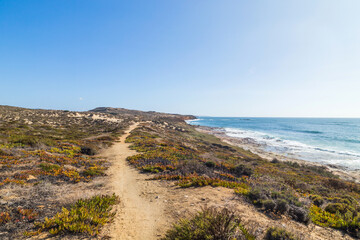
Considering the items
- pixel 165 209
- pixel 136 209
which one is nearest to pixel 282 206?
pixel 165 209

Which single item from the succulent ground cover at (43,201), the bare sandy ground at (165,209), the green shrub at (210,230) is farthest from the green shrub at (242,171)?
the succulent ground cover at (43,201)

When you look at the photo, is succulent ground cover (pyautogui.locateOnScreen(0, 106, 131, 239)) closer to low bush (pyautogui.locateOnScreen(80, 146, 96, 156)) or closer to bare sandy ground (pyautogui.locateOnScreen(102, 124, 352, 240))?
bare sandy ground (pyautogui.locateOnScreen(102, 124, 352, 240))

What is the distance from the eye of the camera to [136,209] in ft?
20.6

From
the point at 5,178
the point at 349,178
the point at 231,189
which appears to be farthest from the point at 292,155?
the point at 5,178

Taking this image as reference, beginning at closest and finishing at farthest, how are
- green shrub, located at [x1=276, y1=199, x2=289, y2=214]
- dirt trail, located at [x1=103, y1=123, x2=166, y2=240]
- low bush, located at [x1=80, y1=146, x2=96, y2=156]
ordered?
dirt trail, located at [x1=103, y1=123, x2=166, y2=240]
green shrub, located at [x1=276, y1=199, x2=289, y2=214]
low bush, located at [x1=80, y1=146, x2=96, y2=156]

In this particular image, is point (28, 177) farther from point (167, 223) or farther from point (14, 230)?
point (167, 223)

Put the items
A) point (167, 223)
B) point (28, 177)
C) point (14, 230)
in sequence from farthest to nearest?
point (28, 177), point (167, 223), point (14, 230)

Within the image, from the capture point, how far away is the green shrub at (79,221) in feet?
14.4

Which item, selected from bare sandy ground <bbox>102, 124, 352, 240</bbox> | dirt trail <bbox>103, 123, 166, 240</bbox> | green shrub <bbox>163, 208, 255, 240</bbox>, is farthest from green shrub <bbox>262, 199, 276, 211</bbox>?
dirt trail <bbox>103, 123, 166, 240</bbox>

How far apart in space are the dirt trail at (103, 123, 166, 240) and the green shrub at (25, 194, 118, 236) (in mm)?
448

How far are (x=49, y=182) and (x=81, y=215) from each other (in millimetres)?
5018

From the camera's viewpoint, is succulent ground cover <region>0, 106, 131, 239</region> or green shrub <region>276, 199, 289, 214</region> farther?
green shrub <region>276, 199, 289, 214</region>

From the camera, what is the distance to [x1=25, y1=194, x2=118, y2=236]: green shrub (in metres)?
4.38

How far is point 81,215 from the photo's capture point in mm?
4887
